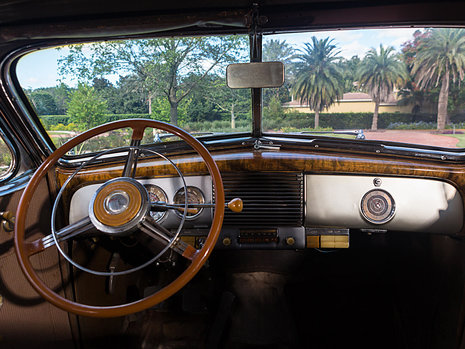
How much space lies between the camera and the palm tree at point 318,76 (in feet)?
6.73

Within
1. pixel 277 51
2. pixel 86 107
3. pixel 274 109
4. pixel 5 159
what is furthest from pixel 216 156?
pixel 5 159

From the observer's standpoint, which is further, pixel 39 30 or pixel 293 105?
pixel 293 105

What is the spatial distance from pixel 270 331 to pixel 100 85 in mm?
2052

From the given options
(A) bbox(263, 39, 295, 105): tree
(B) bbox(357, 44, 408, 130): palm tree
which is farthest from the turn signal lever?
(B) bbox(357, 44, 408, 130): palm tree

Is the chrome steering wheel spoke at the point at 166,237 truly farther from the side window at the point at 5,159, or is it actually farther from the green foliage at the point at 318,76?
the green foliage at the point at 318,76

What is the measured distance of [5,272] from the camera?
75.2 inches

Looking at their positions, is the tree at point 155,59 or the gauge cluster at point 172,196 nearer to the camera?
the tree at point 155,59

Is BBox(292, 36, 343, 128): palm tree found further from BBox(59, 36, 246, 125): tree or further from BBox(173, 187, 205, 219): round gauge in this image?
BBox(173, 187, 205, 219): round gauge

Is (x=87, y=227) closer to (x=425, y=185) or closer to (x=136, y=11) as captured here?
(x=136, y=11)

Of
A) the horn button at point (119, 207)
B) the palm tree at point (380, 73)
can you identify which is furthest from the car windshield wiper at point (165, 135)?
the palm tree at point (380, 73)

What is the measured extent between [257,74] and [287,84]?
0.24 meters

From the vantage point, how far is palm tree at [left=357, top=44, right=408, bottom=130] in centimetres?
199

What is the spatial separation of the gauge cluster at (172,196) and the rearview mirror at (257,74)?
1.97 ft

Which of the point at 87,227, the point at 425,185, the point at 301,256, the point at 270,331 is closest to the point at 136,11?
the point at 87,227
